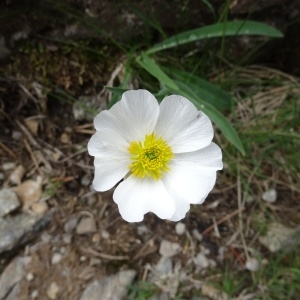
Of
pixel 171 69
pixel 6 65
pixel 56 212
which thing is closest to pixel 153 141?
pixel 171 69

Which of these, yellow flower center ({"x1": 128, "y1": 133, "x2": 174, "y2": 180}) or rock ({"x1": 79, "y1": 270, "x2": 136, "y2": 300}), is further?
rock ({"x1": 79, "y1": 270, "x2": 136, "y2": 300})

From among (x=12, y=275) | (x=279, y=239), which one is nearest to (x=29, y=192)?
(x=12, y=275)

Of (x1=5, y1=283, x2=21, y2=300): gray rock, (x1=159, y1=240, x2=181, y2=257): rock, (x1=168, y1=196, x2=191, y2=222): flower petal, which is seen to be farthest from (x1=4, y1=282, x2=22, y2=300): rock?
(x1=168, y1=196, x2=191, y2=222): flower petal

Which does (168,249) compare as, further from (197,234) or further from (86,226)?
(86,226)

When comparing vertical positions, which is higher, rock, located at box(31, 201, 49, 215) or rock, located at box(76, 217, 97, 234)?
rock, located at box(31, 201, 49, 215)

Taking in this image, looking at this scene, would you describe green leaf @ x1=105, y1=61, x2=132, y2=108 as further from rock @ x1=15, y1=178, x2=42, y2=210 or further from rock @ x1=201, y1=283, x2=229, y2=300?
rock @ x1=201, y1=283, x2=229, y2=300

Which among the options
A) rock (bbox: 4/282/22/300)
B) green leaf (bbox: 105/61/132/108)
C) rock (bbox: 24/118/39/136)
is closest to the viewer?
green leaf (bbox: 105/61/132/108)

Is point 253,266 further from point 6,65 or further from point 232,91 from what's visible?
point 6,65

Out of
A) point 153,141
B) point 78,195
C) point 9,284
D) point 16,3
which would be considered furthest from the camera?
point 78,195
